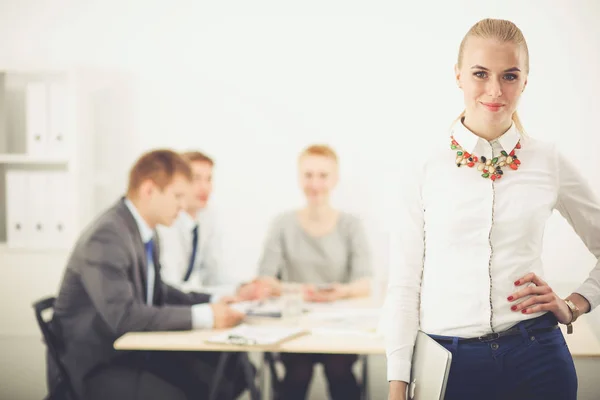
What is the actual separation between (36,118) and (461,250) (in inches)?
117

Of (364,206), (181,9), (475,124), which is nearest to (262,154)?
(364,206)

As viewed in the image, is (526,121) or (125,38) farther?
(125,38)

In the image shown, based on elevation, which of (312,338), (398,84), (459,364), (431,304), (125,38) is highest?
(125,38)

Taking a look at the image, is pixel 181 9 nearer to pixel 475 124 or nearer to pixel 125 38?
pixel 125 38

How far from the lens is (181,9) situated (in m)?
4.16

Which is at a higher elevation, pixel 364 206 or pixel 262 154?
pixel 262 154

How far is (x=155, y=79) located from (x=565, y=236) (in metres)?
2.82

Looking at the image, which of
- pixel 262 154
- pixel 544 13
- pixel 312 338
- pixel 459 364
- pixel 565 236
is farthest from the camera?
pixel 262 154

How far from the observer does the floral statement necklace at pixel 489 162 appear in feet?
4.69

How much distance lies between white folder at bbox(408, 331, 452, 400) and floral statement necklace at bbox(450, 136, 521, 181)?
36cm

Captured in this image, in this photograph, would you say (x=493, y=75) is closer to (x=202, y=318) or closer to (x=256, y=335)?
(x=256, y=335)

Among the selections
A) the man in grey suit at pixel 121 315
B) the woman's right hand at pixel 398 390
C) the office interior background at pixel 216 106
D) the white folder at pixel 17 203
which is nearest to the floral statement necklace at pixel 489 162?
the woman's right hand at pixel 398 390

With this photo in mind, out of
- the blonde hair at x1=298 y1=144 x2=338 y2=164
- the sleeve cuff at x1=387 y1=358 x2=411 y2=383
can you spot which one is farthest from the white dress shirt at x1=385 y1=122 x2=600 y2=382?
the blonde hair at x1=298 y1=144 x2=338 y2=164

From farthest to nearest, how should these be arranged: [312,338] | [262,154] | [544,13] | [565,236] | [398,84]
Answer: [262,154]
[398,84]
[544,13]
[312,338]
[565,236]
